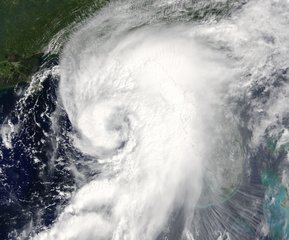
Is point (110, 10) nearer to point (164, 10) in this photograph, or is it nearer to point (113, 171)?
point (164, 10)

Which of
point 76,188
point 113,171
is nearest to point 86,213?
point 76,188

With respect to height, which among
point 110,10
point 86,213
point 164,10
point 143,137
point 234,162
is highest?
point 110,10

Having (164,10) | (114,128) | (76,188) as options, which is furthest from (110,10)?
(76,188)

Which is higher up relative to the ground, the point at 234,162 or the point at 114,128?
the point at 114,128

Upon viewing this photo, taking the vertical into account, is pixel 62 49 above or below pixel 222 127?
above

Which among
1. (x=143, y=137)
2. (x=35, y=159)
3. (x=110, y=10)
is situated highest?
(x=110, y=10)

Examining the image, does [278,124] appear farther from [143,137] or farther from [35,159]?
[35,159]
